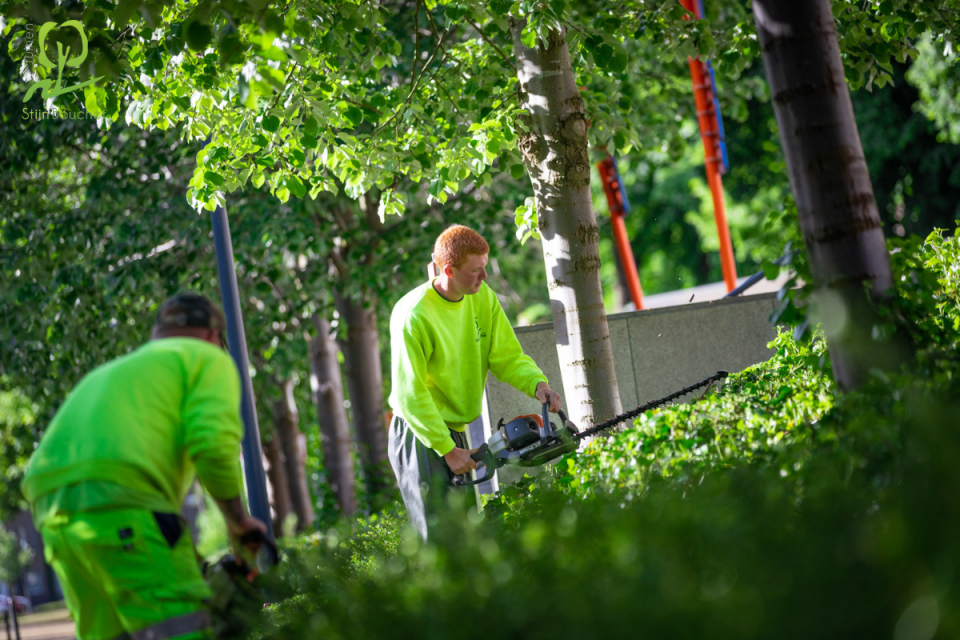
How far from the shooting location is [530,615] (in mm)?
1952

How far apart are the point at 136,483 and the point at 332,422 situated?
34.2 feet

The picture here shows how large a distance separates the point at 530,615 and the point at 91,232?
9.88 meters

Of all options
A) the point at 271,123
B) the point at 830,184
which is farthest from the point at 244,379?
the point at 830,184

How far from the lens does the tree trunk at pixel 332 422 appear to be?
12.9 m

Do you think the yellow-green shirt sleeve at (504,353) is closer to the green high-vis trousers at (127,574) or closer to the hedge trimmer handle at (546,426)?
the hedge trimmer handle at (546,426)

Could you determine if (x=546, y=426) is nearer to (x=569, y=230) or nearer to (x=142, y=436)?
(x=569, y=230)

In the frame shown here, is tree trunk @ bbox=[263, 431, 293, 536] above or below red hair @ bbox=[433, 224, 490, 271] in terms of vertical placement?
below

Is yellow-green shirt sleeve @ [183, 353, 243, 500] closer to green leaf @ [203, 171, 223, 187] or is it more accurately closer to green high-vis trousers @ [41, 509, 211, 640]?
green high-vis trousers @ [41, 509, 211, 640]

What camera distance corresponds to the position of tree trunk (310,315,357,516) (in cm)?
1288

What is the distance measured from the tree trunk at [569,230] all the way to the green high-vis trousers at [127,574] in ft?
9.10

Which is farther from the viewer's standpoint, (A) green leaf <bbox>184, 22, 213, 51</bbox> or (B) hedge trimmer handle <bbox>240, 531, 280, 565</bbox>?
(A) green leaf <bbox>184, 22, 213, 51</bbox>

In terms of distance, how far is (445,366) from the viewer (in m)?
4.77

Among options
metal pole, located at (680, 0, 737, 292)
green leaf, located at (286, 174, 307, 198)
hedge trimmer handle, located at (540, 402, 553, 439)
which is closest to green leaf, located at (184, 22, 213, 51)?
green leaf, located at (286, 174, 307, 198)

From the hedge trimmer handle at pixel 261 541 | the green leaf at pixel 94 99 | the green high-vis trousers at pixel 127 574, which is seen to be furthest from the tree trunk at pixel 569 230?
the green high-vis trousers at pixel 127 574
